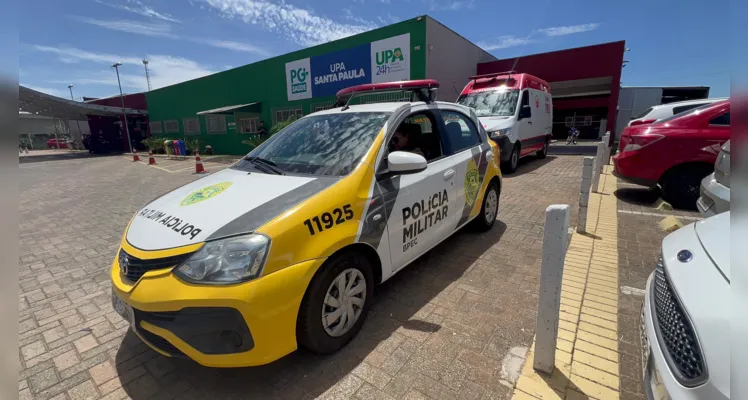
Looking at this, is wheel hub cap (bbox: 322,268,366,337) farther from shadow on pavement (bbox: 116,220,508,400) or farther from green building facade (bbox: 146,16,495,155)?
green building facade (bbox: 146,16,495,155)

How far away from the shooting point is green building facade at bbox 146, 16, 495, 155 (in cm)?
1326

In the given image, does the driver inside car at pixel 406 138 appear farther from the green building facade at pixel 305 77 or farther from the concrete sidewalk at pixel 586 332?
the green building facade at pixel 305 77

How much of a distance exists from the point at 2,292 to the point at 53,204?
959 cm

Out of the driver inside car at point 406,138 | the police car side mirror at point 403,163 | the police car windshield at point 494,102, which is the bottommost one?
the police car side mirror at point 403,163

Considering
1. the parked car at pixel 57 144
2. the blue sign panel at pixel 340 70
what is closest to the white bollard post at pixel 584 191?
the blue sign panel at pixel 340 70

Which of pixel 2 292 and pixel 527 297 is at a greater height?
pixel 2 292

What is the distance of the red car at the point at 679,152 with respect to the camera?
497cm

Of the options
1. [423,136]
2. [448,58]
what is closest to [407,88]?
[423,136]

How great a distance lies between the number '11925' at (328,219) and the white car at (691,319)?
1.78 meters

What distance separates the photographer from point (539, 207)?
578cm

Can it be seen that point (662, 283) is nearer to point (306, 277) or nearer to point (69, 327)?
point (306, 277)

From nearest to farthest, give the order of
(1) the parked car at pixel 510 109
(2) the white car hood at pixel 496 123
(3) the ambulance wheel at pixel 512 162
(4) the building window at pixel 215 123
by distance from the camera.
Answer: (2) the white car hood at pixel 496 123 < (1) the parked car at pixel 510 109 < (3) the ambulance wheel at pixel 512 162 < (4) the building window at pixel 215 123

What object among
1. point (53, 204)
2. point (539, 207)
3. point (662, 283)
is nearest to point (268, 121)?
point (53, 204)

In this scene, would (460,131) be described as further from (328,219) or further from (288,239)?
(288,239)
